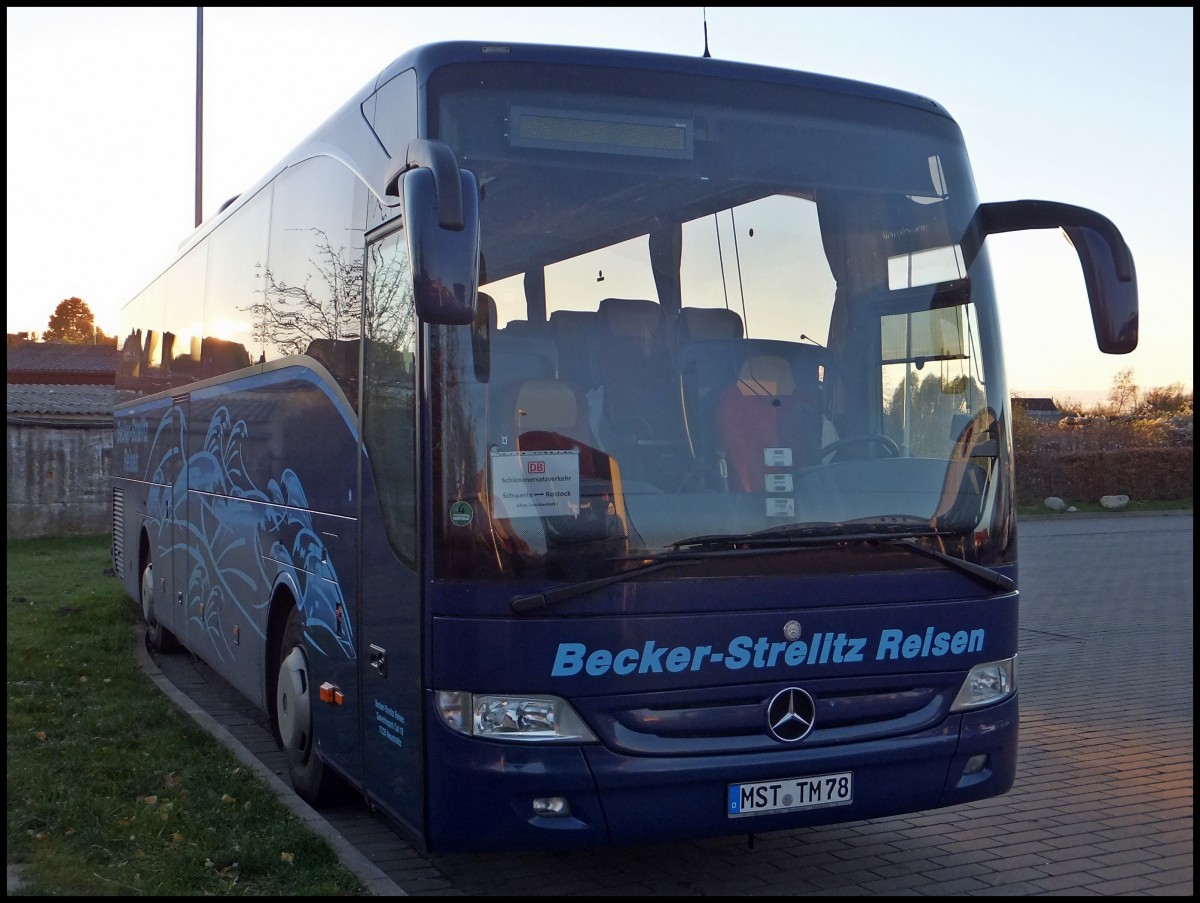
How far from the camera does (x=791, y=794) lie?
4914 mm

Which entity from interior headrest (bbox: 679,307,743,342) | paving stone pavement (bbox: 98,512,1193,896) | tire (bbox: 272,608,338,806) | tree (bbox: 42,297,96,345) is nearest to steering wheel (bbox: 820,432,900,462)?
interior headrest (bbox: 679,307,743,342)

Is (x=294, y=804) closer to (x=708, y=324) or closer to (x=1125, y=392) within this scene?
(x=708, y=324)

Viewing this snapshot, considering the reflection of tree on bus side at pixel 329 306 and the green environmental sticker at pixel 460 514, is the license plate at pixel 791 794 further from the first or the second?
the reflection of tree on bus side at pixel 329 306

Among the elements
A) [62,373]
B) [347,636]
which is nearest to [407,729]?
[347,636]

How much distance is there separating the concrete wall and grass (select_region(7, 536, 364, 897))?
16.2 meters

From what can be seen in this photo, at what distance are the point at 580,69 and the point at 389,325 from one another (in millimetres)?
1260

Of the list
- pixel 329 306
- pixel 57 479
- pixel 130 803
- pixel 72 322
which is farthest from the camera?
pixel 72 322

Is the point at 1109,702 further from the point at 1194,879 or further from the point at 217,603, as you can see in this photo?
the point at 217,603

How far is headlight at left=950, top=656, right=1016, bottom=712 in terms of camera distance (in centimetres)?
530

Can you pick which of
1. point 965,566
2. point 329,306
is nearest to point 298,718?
point 329,306

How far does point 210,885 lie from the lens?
5266 millimetres

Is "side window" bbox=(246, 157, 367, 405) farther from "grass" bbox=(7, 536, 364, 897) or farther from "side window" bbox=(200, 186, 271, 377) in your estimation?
"grass" bbox=(7, 536, 364, 897)

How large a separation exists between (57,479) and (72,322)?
374 ft

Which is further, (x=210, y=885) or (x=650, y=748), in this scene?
(x=210, y=885)
